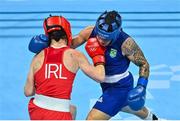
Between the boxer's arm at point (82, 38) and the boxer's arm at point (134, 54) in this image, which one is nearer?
the boxer's arm at point (134, 54)

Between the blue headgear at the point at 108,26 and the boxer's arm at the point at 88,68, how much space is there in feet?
0.85

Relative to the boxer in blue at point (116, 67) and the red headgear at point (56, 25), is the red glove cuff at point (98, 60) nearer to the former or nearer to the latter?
the boxer in blue at point (116, 67)

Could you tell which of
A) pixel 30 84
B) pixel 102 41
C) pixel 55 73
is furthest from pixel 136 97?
pixel 30 84

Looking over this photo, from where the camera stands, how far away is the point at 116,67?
4.84m

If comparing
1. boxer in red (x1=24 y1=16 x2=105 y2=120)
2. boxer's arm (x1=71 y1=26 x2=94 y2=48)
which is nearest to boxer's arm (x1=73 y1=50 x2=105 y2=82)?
boxer in red (x1=24 y1=16 x2=105 y2=120)

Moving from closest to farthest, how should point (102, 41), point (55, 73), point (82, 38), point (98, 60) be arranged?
point (55, 73) → point (98, 60) → point (102, 41) → point (82, 38)

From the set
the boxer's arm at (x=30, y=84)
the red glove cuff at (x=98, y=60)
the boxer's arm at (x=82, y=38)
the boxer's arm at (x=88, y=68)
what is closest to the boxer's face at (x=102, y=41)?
the red glove cuff at (x=98, y=60)

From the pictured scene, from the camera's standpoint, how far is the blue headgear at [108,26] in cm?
449

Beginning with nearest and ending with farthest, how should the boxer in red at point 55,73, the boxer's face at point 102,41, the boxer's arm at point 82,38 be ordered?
1. the boxer in red at point 55,73
2. the boxer's face at point 102,41
3. the boxer's arm at point 82,38

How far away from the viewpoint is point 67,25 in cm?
434

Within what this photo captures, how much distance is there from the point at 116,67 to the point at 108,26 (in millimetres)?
469

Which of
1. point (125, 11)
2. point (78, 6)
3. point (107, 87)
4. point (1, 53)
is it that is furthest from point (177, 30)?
point (107, 87)

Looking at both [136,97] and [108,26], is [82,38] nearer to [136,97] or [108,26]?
[108,26]

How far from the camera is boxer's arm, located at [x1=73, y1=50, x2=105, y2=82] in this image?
432cm
